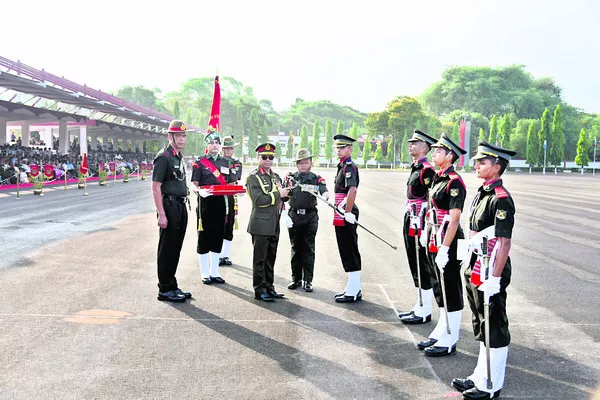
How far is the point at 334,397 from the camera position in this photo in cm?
438

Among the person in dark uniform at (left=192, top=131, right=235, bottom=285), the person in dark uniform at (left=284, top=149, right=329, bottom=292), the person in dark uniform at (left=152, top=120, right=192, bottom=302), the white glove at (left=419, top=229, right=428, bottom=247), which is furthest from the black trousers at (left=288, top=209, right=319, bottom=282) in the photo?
the white glove at (left=419, top=229, right=428, bottom=247)

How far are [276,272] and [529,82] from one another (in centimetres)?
13714

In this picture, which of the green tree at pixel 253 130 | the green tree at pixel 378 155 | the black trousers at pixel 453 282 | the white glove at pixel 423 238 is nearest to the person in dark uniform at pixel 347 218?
the white glove at pixel 423 238

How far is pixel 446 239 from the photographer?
5340 millimetres

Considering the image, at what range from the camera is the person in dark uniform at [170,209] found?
23.6ft

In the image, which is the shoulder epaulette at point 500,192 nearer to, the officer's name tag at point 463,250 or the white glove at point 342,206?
the officer's name tag at point 463,250

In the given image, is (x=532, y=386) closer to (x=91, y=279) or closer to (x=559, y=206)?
(x=91, y=279)

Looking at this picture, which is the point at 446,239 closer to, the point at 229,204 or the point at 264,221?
the point at 264,221

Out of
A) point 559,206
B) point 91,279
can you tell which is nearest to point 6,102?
point 91,279

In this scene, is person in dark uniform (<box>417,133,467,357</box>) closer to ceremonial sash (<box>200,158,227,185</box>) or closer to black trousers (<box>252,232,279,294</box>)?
black trousers (<box>252,232,279,294</box>)

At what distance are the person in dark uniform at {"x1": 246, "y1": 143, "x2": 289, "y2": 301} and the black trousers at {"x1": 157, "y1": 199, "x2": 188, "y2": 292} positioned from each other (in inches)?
38.3

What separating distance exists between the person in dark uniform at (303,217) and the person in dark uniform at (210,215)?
1174 millimetres

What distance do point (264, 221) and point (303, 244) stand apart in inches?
35.7

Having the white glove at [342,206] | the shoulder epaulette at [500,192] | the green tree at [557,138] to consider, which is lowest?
the white glove at [342,206]
